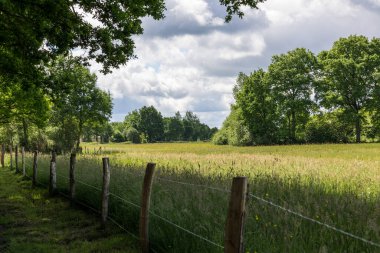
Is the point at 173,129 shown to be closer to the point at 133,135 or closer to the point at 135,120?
the point at 135,120

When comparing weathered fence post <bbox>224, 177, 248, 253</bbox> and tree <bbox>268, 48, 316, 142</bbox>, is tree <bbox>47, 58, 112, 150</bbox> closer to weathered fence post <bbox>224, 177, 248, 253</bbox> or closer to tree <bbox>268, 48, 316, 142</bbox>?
tree <bbox>268, 48, 316, 142</bbox>

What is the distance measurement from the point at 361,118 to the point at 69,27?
58.6 meters

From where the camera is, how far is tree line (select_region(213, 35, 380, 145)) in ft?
203

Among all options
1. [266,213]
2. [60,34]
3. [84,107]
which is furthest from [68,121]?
[266,213]

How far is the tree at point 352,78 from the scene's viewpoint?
61125 mm

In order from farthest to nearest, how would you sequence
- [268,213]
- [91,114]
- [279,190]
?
[91,114]
[279,190]
[268,213]

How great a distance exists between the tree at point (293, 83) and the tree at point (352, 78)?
2678mm

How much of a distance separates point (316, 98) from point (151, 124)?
111529 millimetres

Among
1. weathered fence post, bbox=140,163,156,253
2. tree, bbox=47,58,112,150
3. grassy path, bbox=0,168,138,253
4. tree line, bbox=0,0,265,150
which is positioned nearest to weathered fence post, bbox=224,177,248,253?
weathered fence post, bbox=140,163,156,253

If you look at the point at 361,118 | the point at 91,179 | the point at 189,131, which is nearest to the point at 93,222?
the point at 91,179

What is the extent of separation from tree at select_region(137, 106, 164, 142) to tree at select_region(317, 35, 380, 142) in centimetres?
11146

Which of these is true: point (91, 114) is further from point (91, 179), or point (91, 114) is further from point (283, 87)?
point (91, 179)

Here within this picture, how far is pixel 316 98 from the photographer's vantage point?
2657 inches

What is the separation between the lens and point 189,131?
195000 millimetres
